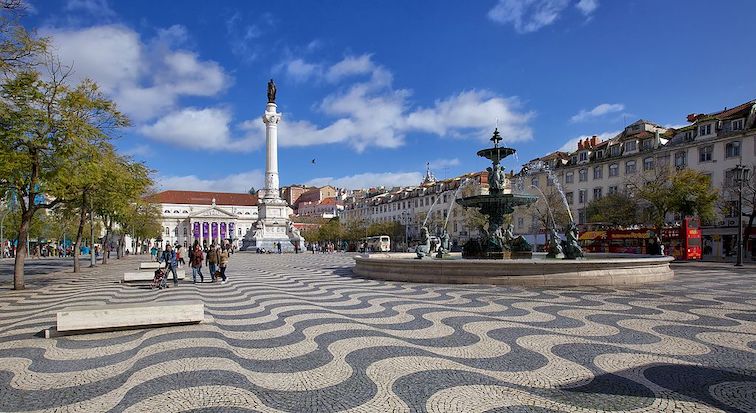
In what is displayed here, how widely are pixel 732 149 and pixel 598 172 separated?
15020 mm

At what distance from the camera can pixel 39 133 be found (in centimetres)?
1347

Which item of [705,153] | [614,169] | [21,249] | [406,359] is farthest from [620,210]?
[21,249]

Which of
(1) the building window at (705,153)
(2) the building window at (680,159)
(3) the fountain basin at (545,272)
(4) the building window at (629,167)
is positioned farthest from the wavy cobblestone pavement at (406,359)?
(4) the building window at (629,167)

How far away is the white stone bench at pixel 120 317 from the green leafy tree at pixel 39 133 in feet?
21.6

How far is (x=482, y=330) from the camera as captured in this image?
27.2ft

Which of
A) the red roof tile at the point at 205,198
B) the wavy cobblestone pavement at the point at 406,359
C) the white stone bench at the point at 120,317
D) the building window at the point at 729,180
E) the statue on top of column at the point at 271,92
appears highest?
the statue on top of column at the point at 271,92

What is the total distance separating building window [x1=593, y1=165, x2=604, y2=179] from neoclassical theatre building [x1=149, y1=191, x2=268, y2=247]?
8595 cm

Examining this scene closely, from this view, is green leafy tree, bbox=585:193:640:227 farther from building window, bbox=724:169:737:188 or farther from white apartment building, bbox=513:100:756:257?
building window, bbox=724:169:737:188

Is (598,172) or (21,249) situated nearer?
(21,249)

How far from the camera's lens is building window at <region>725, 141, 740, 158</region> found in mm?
40500

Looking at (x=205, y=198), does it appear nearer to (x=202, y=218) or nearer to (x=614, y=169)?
(x=202, y=218)

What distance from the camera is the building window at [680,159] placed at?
4501 cm

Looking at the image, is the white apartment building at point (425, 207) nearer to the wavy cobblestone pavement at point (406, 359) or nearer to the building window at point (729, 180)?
the building window at point (729, 180)

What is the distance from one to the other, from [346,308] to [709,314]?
8.16 metres
